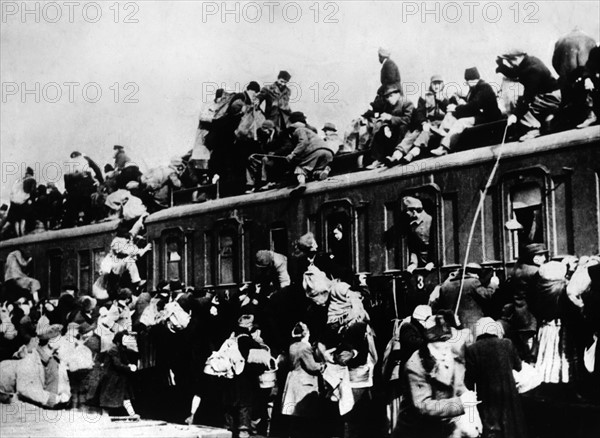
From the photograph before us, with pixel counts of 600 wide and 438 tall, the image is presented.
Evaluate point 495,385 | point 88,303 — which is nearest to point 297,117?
point 88,303

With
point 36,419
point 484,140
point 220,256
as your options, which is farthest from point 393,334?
point 36,419

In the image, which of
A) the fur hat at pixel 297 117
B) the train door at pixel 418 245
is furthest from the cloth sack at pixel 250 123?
the train door at pixel 418 245

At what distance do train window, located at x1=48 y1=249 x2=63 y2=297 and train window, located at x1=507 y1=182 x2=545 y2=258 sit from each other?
7.81 metres

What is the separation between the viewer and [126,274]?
11.5 metres

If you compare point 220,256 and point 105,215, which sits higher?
point 105,215

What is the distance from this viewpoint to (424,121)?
8.23 meters

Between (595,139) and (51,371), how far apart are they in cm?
703

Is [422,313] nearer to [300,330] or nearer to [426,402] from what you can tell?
[300,330]

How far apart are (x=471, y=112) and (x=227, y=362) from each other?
3.34 metres

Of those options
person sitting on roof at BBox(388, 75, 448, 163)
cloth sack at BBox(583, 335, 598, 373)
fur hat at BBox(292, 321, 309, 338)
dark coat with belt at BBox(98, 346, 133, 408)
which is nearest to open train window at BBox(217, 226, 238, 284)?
dark coat with belt at BBox(98, 346, 133, 408)

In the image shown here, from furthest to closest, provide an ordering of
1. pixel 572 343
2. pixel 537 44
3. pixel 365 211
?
pixel 365 211 → pixel 537 44 → pixel 572 343

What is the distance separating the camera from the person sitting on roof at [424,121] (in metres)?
8.07

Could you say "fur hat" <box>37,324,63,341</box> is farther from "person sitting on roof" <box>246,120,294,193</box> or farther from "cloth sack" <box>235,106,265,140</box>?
"cloth sack" <box>235,106,265,140</box>

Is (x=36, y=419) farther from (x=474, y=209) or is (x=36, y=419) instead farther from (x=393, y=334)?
(x=474, y=209)
